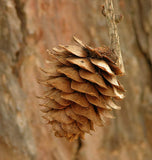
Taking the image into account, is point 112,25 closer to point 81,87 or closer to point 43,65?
point 81,87

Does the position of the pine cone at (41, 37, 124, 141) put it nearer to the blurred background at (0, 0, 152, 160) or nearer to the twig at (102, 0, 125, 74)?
the twig at (102, 0, 125, 74)

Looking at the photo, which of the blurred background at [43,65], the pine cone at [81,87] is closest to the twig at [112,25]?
the pine cone at [81,87]

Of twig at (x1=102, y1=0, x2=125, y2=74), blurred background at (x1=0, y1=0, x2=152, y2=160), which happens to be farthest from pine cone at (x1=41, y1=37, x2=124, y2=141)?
blurred background at (x1=0, y1=0, x2=152, y2=160)

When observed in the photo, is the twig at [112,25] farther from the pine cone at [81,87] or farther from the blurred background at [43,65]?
the blurred background at [43,65]

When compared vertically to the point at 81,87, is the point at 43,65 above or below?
above

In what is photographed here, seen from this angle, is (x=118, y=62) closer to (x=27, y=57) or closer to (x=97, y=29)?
(x=27, y=57)

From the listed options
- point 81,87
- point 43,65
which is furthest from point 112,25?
point 43,65
